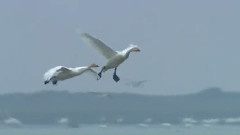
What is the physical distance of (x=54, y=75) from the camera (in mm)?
7801

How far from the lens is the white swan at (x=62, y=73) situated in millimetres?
7637

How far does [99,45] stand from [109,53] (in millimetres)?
249

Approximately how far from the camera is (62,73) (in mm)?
8102

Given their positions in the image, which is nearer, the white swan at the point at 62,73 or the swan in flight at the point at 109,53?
the white swan at the point at 62,73

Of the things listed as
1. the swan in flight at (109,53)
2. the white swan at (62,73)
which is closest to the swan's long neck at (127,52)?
the swan in flight at (109,53)

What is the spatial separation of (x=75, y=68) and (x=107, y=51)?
44 cm

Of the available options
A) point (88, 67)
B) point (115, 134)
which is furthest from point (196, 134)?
point (88, 67)

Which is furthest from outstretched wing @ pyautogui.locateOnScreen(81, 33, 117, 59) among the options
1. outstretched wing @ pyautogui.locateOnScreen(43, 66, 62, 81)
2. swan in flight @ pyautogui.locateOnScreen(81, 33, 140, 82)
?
outstretched wing @ pyautogui.locateOnScreen(43, 66, 62, 81)

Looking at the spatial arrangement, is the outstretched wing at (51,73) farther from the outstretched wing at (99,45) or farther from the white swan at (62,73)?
the outstretched wing at (99,45)

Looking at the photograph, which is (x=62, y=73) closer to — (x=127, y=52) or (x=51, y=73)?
(x=51, y=73)

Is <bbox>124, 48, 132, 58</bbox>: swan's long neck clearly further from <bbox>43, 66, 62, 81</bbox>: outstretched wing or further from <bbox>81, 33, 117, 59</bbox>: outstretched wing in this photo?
<bbox>43, 66, 62, 81</bbox>: outstretched wing

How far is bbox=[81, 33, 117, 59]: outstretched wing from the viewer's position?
8047mm

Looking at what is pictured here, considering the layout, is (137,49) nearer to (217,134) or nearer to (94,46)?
(94,46)

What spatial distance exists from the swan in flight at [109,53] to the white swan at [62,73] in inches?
9.3
